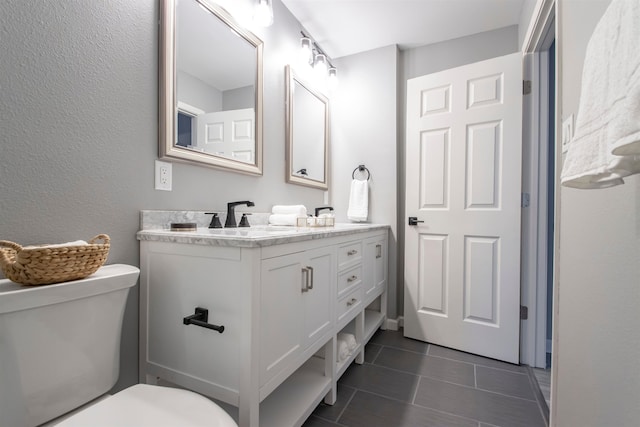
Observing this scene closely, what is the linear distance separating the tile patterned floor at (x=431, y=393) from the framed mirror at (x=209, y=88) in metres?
1.37

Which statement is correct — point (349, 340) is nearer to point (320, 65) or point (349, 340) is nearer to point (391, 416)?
point (391, 416)

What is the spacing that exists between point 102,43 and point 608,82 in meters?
1.46

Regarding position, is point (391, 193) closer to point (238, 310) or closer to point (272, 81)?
point (272, 81)

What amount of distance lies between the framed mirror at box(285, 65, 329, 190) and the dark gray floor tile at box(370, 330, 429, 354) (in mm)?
1334

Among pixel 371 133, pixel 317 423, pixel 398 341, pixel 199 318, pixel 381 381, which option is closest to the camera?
pixel 199 318

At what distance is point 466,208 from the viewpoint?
2059mm

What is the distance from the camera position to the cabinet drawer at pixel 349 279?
1509 millimetres

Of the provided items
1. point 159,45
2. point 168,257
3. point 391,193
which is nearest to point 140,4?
point 159,45

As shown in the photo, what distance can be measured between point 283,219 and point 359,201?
0.99 meters

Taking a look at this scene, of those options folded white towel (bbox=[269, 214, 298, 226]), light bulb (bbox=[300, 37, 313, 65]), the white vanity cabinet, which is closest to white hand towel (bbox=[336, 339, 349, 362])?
the white vanity cabinet

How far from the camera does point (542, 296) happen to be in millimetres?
1854

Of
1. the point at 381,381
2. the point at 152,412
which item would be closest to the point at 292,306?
the point at 152,412

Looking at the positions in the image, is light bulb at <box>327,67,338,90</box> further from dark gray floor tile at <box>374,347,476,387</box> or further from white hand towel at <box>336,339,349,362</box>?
dark gray floor tile at <box>374,347,476,387</box>

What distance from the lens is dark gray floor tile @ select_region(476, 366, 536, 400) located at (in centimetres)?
157
